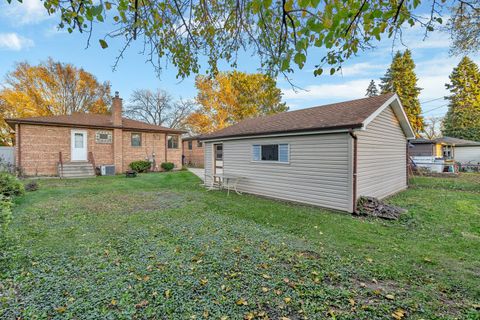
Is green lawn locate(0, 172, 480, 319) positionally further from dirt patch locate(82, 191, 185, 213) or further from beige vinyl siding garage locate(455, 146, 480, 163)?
beige vinyl siding garage locate(455, 146, 480, 163)

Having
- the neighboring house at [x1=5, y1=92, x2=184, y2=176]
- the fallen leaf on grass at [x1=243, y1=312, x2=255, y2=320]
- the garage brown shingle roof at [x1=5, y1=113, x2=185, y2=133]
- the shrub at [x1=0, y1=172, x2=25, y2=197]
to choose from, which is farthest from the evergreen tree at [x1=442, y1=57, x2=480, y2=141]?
the shrub at [x1=0, y1=172, x2=25, y2=197]

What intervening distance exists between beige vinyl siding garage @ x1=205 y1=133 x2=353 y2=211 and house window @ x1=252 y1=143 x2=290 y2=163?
0.45 feet

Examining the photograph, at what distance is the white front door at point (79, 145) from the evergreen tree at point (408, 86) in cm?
2902

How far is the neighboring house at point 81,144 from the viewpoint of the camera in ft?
43.9

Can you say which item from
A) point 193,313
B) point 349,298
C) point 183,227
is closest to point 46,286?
point 193,313

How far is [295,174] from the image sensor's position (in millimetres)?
7883


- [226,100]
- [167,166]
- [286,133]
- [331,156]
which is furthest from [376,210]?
[226,100]

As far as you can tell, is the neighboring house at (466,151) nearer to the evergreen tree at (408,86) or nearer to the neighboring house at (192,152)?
the evergreen tree at (408,86)

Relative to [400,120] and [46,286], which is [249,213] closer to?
[46,286]

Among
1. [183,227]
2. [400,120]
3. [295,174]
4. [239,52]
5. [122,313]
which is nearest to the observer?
[122,313]

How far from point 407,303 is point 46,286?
4300 mm

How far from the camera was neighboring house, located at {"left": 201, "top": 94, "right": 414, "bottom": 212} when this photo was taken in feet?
21.8

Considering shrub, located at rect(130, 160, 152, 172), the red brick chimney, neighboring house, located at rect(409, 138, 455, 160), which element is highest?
the red brick chimney

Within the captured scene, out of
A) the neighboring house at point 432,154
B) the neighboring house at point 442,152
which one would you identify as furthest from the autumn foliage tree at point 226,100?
the neighboring house at point 442,152
